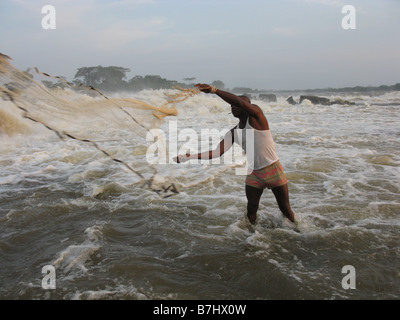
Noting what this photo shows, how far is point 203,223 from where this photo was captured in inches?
173

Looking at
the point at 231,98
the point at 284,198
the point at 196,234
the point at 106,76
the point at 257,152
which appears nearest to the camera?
the point at 231,98

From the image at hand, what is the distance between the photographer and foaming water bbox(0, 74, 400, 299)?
9.51ft

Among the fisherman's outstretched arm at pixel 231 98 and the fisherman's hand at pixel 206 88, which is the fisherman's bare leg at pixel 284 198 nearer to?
the fisherman's outstretched arm at pixel 231 98

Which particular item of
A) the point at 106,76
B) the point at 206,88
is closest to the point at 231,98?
the point at 206,88

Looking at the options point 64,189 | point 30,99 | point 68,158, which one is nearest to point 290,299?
point 30,99

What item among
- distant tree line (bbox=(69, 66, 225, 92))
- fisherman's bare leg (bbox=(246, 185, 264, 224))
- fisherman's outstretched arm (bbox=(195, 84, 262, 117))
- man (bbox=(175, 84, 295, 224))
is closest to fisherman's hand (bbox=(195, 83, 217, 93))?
fisherman's outstretched arm (bbox=(195, 84, 262, 117))

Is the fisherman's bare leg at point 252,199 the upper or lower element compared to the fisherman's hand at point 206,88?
lower

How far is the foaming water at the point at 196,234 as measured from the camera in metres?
2.90

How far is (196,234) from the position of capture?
4008 millimetres

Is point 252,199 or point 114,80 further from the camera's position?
point 114,80

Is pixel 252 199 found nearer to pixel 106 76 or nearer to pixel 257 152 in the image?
pixel 257 152

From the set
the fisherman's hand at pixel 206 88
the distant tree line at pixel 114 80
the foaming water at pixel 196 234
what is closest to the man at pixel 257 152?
the fisherman's hand at pixel 206 88
